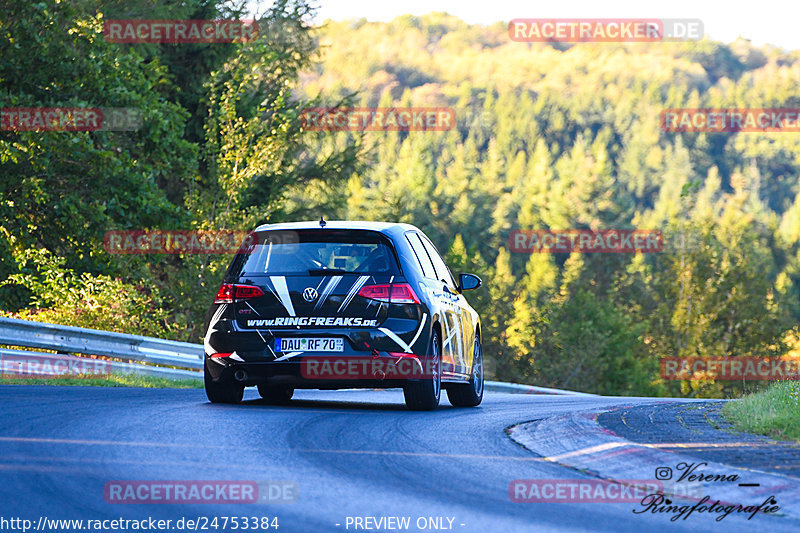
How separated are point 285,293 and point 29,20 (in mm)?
14799

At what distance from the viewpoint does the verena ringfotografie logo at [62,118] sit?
22.0 m

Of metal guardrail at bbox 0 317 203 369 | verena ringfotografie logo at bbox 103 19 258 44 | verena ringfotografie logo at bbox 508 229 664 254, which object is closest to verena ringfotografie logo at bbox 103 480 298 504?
metal guardrail at bbox 0 317 203 369

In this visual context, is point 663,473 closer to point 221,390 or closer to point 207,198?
point 221,390

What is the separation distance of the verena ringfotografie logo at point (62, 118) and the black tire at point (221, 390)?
13010 millimetres

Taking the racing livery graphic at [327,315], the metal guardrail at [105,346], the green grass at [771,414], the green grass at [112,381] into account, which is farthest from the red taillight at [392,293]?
the metal guardrail at [105,346]

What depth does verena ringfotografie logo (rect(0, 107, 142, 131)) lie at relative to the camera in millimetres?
22000

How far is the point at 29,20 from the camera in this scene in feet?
73.8

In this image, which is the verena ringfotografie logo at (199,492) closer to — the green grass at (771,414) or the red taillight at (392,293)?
the green grass at (771,414)

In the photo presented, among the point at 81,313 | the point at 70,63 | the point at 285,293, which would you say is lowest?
the point at 81,313

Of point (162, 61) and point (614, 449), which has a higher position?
point (162, 61)

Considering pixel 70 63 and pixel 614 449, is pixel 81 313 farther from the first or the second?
pixel 614 449

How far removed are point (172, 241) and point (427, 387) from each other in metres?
15.8

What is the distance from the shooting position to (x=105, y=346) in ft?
51.9

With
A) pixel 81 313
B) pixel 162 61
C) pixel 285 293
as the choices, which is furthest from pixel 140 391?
pixel 162 61
